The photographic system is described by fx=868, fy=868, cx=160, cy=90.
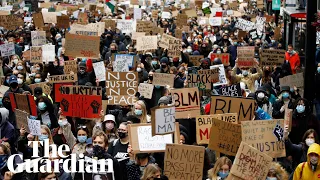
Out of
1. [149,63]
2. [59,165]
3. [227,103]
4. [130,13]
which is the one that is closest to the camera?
[59,165]

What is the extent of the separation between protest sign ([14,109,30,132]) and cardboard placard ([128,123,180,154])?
153 centimetres

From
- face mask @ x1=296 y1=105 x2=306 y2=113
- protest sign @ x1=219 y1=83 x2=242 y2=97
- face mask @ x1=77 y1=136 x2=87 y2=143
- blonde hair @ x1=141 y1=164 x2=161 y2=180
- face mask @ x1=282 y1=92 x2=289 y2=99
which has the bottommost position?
face mask @ x1=282 y1=92 x2=289 y2=99

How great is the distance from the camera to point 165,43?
21.3 meters

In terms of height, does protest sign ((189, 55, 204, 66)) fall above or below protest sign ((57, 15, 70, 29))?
above

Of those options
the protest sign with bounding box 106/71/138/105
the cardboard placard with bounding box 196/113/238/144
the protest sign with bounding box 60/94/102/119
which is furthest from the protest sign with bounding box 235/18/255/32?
the cardboard placard with bounding box 196/113/238/144

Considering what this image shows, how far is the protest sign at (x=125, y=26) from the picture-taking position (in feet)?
89.9

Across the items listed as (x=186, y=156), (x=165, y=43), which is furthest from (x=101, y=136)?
(x=165, y=43)

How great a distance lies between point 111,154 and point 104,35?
54.7ft

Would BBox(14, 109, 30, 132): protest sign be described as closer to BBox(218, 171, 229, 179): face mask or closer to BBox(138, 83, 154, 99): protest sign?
BBox(218, 171, 229, 179): face mask

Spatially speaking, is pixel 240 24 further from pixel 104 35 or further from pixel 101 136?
pixel 101 136

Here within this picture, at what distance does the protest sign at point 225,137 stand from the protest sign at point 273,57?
814 centimetres

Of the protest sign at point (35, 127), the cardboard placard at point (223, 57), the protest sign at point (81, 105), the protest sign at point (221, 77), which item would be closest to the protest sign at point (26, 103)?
the protest sign at point (81, 105)

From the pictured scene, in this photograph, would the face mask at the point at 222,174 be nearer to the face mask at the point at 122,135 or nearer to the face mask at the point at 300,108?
the face mask at the point at 122,135

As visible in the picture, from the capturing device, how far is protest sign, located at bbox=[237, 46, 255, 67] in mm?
18562
